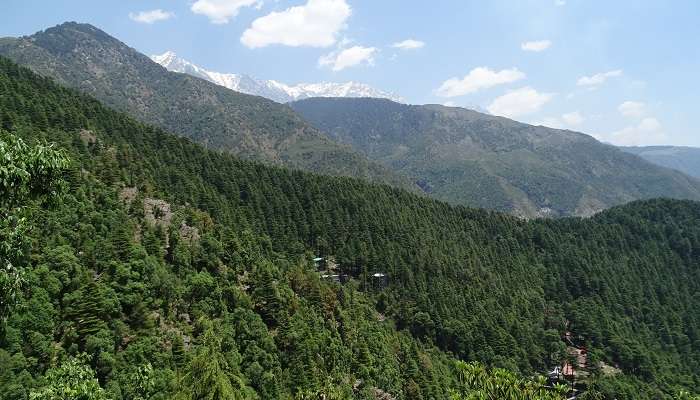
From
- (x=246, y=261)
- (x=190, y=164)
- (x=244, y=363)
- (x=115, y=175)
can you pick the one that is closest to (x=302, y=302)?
(x=246, y=261)

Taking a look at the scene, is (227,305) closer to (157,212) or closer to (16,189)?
(157,212)

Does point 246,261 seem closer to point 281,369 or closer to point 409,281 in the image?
point 281,369

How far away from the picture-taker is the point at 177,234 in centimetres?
10175

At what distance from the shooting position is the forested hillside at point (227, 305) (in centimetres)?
6344

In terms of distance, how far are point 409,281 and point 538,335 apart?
52364 mm

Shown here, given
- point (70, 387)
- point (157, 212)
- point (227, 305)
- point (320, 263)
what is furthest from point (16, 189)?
point (320, 263)

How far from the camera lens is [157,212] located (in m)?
114

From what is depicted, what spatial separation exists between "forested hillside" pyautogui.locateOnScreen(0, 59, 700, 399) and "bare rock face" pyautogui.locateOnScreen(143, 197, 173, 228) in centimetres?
80

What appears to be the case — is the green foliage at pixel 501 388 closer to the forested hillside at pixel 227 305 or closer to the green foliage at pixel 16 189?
the forested hillside at pixel 227 305

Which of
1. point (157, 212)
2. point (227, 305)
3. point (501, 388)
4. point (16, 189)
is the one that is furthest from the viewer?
point (157, 212)

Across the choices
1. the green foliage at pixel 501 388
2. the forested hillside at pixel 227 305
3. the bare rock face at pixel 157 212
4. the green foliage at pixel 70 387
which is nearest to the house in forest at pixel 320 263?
the forested hillside at pixel 227 305

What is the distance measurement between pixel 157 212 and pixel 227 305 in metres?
35.1

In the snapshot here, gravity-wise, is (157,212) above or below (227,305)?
above

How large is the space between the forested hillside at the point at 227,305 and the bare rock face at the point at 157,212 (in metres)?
0.80
